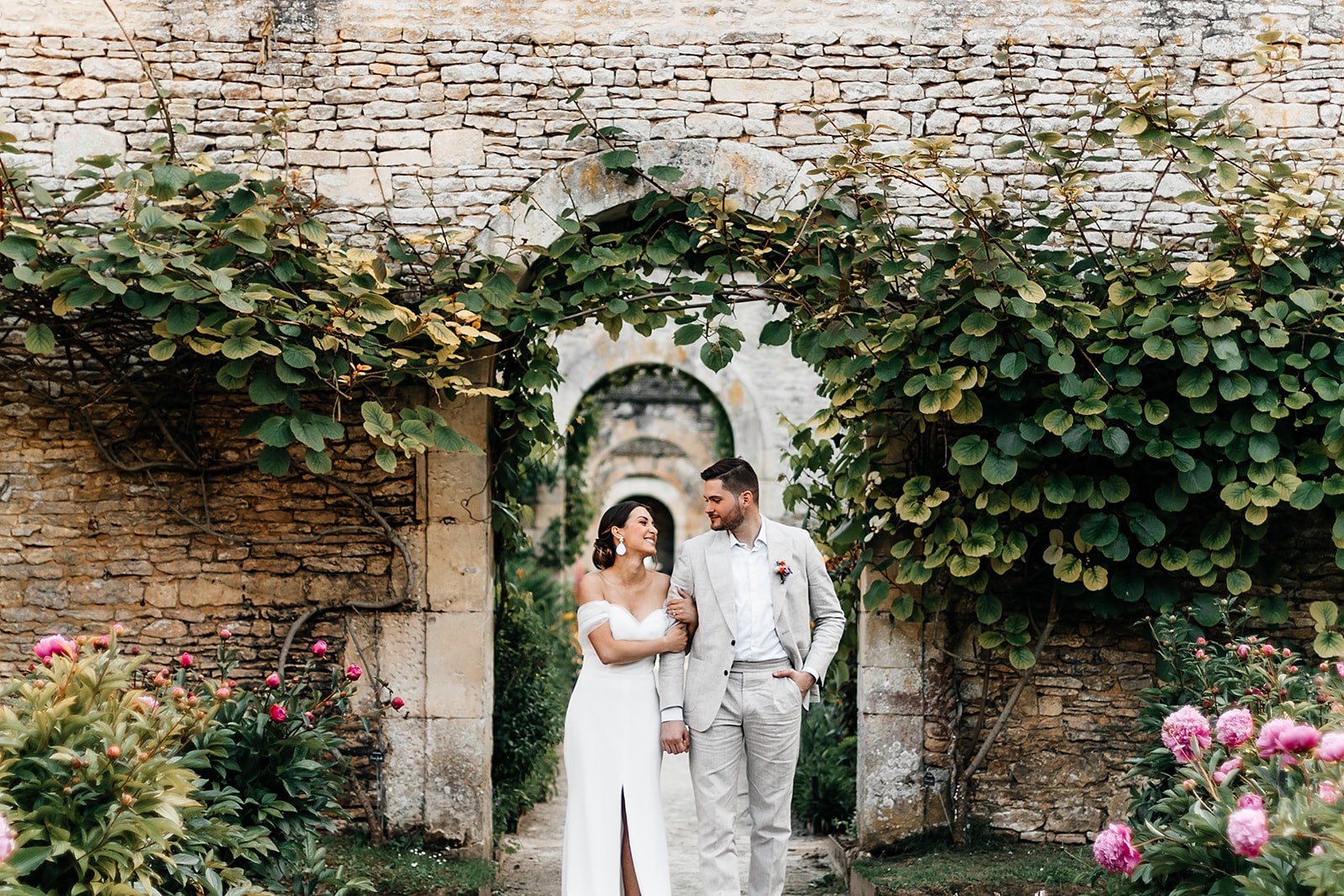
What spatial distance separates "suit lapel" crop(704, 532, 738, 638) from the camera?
4.27m

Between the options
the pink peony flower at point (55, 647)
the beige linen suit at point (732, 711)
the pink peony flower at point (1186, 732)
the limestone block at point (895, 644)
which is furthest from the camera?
the limestone block at point (895, 644)

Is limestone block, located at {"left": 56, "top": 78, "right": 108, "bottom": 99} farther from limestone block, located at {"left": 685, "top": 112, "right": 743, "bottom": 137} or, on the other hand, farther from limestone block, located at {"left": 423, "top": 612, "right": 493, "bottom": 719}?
limestone block, located at {"left": 423, "top": 612, "right": 493, "bottom": 719}

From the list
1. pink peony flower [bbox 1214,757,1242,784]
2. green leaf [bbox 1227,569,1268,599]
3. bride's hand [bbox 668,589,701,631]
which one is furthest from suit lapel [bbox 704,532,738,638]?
green leaf [bbox 1227,569,1268,599]

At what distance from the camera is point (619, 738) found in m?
4.38

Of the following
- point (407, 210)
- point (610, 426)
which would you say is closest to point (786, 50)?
point (407, 210)

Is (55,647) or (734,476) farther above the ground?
(734,476)

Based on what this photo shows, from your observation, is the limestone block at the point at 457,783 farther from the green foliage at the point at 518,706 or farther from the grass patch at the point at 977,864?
the grass patch at the point at 977,864

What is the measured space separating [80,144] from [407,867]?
360cm

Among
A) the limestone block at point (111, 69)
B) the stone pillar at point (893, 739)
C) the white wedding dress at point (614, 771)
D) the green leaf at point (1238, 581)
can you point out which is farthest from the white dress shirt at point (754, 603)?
the limestone block at point (111, 69)

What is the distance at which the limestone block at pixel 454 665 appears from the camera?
221 inches

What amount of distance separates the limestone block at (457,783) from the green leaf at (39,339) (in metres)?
2.33

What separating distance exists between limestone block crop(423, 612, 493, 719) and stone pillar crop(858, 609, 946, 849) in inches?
71.3

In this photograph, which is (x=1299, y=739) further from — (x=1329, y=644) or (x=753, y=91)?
(x=753, y=91)

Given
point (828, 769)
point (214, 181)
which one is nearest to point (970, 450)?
point (828, 769)
